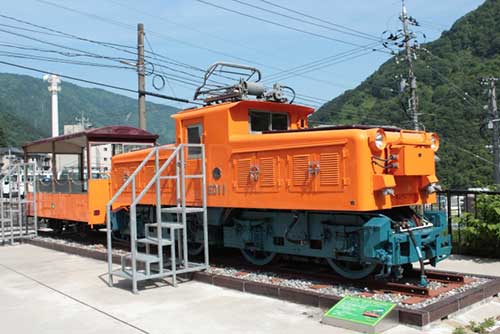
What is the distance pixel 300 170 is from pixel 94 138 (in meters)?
7.55

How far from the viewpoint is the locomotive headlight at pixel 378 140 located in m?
7.16

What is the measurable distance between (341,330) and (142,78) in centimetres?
1514

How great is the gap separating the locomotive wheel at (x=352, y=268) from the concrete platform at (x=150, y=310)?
1222 millimetres

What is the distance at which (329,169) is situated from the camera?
24.6 feet

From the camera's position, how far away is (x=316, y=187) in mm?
7656

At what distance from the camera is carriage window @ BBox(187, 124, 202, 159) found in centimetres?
966

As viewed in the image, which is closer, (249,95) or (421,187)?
(421,187)

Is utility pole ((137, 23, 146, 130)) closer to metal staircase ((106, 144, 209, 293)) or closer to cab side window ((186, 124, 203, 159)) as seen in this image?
metal staircase ((106, 144, 209, 293))

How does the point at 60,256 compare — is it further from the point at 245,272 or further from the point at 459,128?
the point at 459,128

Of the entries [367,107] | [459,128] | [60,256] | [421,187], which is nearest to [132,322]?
[421,187]

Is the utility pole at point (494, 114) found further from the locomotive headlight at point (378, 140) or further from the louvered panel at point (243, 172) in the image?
the locomotive headlight at point (378, 140)

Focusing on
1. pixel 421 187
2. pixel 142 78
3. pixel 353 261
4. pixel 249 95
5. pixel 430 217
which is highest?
pixel 142 78

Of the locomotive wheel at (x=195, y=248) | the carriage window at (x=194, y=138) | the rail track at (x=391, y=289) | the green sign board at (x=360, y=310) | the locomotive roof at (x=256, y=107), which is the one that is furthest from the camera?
the locomotive wheel at (x=195, y=248)

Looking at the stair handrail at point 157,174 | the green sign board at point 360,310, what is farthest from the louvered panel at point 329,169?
the stair handrail at point 157,174
